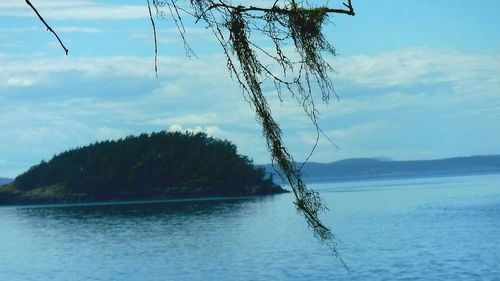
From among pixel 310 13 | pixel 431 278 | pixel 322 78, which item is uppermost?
pixel 310 13

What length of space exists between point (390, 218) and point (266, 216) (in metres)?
22.1

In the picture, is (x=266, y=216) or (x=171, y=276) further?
(x=266, y=216)

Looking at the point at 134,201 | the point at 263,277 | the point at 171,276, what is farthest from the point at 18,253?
the point at 134,201

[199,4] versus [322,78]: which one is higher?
[199,4]

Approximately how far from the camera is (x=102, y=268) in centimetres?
5916

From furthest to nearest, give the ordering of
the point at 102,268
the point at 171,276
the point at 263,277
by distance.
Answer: the point at 102,268 → the point at 171,276 → the point at 263,277

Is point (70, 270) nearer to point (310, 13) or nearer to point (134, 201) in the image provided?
point (310, 13)

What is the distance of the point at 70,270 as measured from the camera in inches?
2334

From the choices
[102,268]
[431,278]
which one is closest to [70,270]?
[102,268]

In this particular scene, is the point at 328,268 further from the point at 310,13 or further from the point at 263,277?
the point at 310,13

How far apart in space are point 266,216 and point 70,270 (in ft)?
189

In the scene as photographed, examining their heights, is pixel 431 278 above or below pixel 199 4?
below

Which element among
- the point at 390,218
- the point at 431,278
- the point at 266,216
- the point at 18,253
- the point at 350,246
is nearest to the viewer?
the point at 431,278

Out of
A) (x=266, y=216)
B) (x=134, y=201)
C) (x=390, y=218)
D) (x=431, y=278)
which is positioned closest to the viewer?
(x=431, y=278)
